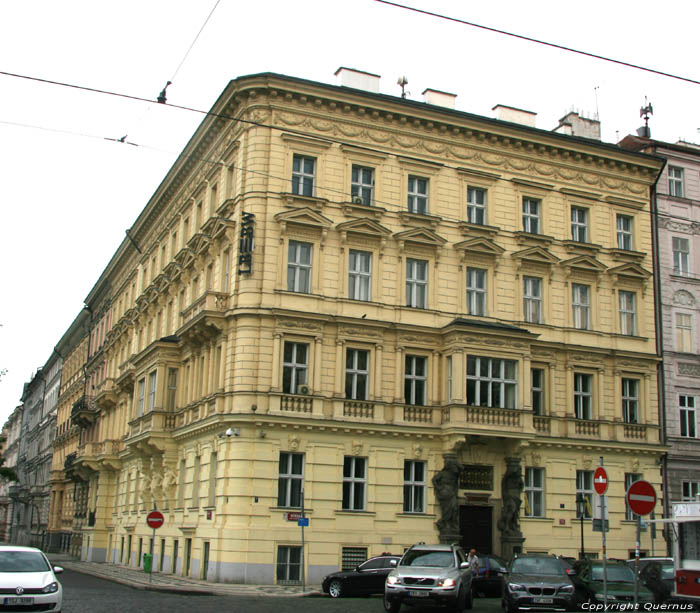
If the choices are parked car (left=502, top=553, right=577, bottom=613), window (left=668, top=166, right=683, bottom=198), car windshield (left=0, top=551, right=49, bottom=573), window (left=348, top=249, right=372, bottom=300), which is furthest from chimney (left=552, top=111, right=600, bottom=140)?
car windshield (left=0, top=551, right=49, bottom=573)

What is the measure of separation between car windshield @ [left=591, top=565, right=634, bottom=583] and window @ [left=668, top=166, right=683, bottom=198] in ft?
76.4

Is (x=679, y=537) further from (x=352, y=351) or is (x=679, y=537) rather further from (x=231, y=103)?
(x=231, y=103)

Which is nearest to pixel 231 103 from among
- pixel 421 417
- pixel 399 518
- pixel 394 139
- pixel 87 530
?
pixel 394 139

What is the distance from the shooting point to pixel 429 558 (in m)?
23.0

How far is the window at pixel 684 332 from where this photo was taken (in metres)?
41.2

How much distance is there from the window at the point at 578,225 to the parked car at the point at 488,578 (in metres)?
16.0

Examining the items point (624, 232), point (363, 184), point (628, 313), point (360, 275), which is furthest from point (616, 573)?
point (624, 232)

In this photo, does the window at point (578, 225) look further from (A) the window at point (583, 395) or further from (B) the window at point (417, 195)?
(B) the window at point (417, 195)

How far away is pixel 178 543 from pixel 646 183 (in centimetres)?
2660

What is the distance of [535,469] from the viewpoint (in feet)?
120

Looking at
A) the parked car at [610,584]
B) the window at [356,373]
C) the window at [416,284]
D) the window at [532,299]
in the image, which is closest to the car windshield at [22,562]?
the parked car at [610,584]

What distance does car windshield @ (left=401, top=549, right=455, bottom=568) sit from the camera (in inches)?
896

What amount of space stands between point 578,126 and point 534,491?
1788 centimetres

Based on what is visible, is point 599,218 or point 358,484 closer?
point 358,484
